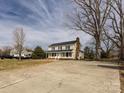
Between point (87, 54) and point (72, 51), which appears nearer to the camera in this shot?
point (72, 51)

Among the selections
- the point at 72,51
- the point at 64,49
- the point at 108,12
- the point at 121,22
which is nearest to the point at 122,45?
the point at 121,22

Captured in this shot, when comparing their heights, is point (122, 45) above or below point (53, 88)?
above

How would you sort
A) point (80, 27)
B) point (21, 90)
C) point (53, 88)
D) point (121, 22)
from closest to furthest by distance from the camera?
point (21, 90) < point (53, 88) < point (121, 22) < point (80, 27)

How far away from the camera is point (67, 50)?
60.8 metres

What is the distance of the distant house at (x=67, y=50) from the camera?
59406 millimetres

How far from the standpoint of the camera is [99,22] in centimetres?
3553

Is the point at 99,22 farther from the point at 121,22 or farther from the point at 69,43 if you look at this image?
the point at 69,43

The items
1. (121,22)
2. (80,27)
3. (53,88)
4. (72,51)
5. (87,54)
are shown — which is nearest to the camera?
(53,88)

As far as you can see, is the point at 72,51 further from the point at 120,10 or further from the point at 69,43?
the point at 120,10

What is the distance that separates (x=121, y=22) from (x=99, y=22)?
3932 mm

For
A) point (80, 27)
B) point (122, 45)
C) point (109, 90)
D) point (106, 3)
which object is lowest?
point (109, 90)

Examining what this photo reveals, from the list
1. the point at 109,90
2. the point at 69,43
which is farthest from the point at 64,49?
the point at 109,90

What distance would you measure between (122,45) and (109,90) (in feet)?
94.8

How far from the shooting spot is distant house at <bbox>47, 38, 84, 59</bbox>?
195 feet
